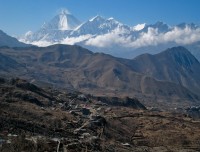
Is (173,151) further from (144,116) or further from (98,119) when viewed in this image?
(144,116)

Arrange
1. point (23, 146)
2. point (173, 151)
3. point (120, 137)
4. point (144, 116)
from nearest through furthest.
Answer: point (23, 146), point (173, 151), point (120, 137), point (144, 116)

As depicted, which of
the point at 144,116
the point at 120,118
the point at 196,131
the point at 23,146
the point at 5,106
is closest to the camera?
the point at 23,146

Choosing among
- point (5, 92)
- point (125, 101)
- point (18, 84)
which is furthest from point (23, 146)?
point (125, 101)

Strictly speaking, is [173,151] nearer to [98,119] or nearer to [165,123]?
[98,119]

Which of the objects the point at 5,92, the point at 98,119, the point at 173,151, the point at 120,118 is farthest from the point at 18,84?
the point at 173,151

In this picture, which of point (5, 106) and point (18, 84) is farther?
point (18, 84)

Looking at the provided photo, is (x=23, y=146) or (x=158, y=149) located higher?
(x=23, y=146)

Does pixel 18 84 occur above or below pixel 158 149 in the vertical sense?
above

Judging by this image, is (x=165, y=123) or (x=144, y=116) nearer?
(x=165, y=123)

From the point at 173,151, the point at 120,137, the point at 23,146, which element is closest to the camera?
the point at 23,146
